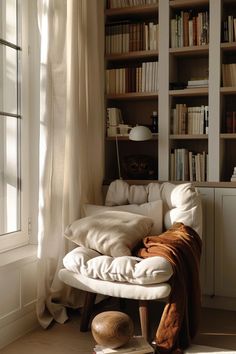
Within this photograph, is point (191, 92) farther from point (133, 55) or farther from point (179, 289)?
point (179, 289)

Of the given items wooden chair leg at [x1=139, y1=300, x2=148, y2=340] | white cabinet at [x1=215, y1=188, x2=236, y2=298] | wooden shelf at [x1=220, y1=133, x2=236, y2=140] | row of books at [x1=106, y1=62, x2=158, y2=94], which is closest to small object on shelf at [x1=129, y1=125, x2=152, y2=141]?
row of books at [x1=106, y1=62, x2=158, y2=94]

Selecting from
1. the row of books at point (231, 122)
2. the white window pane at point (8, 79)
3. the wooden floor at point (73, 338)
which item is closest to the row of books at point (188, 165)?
the row of books at point (231, 122)

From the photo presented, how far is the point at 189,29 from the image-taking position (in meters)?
3.64

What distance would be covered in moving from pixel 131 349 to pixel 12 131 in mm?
1633

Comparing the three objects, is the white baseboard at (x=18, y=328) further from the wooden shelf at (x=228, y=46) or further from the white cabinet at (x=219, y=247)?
the wooden shelf at (x=228, y=46)

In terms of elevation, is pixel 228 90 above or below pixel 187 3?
below

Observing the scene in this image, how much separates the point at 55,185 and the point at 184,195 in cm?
89

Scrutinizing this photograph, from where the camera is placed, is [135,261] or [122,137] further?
[122,137]

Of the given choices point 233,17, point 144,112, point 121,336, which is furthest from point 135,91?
point 121,336

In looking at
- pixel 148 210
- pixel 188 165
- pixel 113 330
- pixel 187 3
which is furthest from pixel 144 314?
pixel 187 3

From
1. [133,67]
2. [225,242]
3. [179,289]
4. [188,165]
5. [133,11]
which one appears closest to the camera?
[179,289]

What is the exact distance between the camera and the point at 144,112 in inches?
161

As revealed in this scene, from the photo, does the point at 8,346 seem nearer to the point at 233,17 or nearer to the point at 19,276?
the point at 19,276

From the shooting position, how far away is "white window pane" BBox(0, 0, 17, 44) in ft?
10.1
